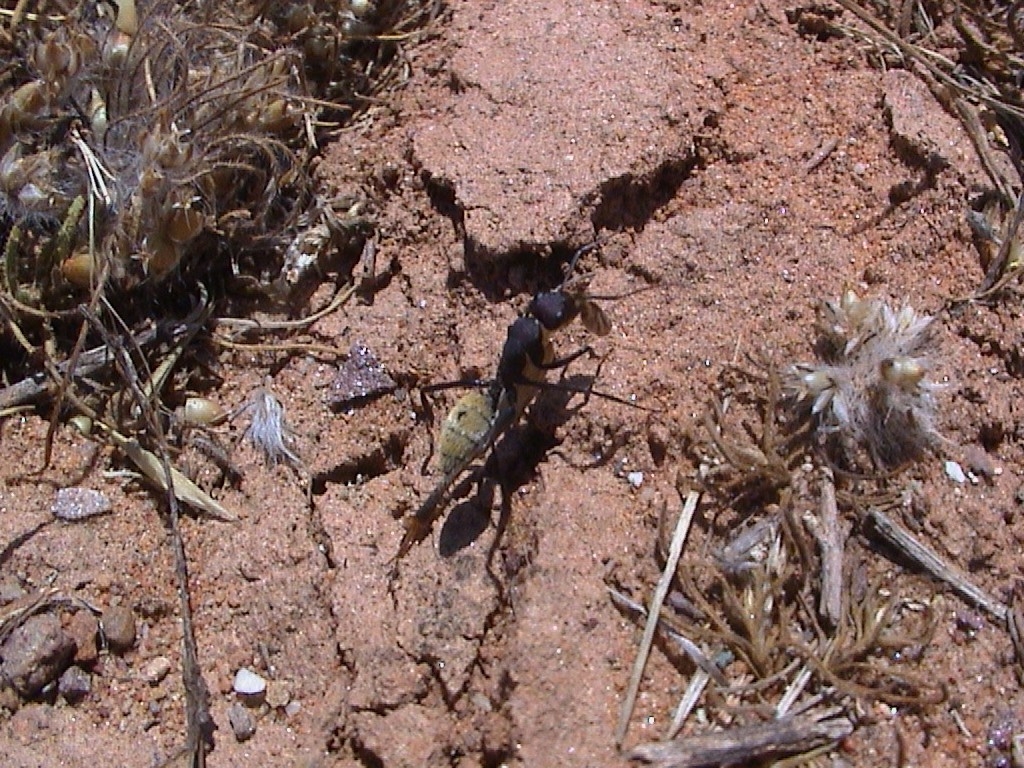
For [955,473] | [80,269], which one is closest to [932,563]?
[955,473]

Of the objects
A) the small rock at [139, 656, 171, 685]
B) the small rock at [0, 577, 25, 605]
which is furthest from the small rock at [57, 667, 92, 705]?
the small rock at [0, 577, 25, 605]

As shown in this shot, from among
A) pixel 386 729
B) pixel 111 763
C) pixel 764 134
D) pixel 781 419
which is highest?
pixel 764 134

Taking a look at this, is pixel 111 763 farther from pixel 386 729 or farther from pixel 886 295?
pixel 886 295

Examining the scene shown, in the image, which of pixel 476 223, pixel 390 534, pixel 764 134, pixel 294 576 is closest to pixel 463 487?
pixel 390 534

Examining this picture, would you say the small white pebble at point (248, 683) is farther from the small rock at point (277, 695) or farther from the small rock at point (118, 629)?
the small rock at point (118, 629)

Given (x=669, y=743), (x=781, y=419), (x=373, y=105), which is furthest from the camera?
(x=373, y=105)

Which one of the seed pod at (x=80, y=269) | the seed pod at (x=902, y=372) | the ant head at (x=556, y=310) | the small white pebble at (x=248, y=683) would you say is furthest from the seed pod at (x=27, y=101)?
the seed pod at (x=902, y=372)
